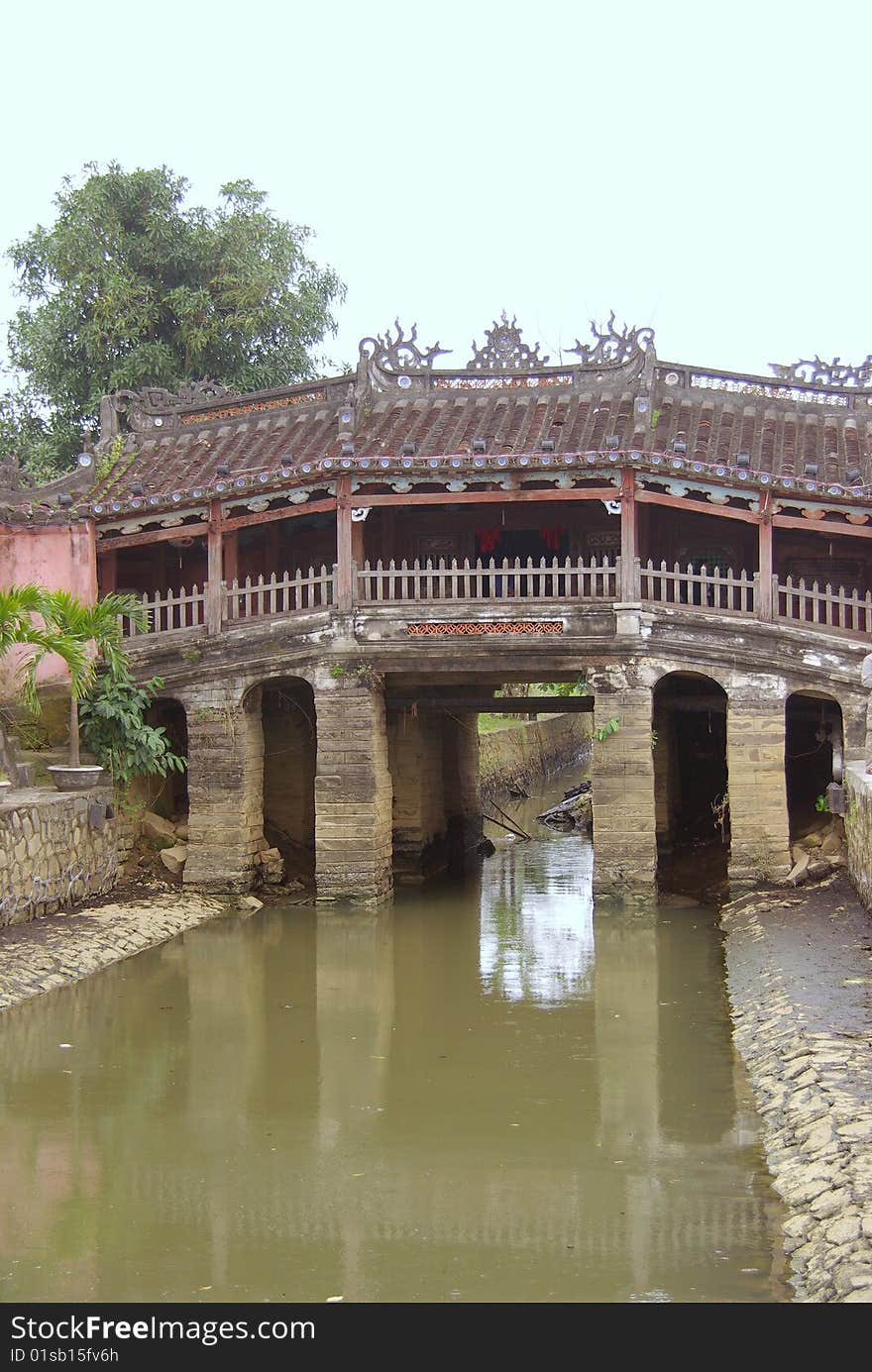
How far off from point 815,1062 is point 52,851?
29.1ft

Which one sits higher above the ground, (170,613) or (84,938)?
(170,613)

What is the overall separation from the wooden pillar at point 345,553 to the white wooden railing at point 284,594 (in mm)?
170

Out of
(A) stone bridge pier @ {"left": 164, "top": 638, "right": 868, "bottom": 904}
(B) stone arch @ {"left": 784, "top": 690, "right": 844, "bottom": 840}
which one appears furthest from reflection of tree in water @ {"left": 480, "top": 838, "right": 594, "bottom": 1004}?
(B) stone arch @ {"left": 784, "top": 690, "right": 844, "bottom": 840}

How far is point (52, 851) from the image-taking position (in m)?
15.4

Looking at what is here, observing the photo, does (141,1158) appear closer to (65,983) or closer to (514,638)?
(65,983)

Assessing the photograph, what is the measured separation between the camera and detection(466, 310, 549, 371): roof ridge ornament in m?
19.7

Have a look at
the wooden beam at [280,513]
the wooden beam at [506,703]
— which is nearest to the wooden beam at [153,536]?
the wooden beam at [280,513]

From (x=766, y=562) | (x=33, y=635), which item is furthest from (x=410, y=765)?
(x=33, y=635)

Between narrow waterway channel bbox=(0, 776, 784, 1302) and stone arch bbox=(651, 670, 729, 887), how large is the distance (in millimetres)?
4509

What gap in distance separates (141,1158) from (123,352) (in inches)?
814

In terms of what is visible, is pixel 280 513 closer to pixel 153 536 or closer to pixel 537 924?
pixel 153 536

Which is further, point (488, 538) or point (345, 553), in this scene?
point (488, 538)

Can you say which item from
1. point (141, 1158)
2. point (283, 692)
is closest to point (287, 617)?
point (283, 692)

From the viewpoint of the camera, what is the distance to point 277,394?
65.6ft
